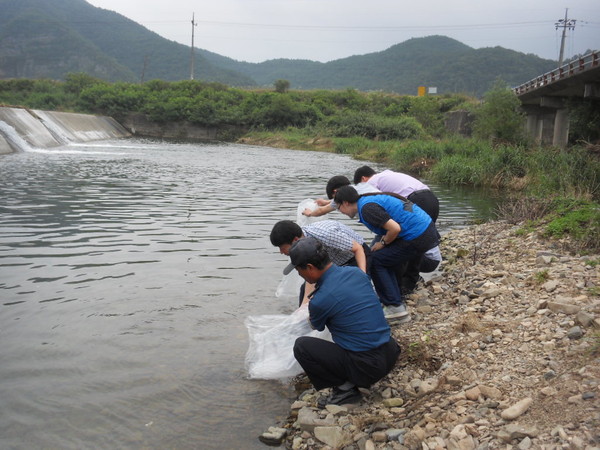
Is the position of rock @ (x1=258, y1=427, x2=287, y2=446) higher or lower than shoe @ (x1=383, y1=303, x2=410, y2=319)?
lower

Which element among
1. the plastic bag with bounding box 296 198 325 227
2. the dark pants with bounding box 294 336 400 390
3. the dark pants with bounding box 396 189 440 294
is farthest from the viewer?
the plastic bag with bounding box 296 198 325 227

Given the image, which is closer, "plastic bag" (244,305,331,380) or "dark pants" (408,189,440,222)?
"plastic bag" (244,305,331,380)

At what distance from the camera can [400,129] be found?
48.3m

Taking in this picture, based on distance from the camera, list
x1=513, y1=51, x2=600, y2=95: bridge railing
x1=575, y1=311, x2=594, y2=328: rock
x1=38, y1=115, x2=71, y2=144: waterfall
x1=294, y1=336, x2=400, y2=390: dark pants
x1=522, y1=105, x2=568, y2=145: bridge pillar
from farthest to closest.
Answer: x1=522, y1=105, x2=568, y2=145: bridge pillar → x1=38, y1=115, x2=71, y2=144: waterfall → x1=513, y1=51, x2=600, y2=95: bridge railing → x1=575, y1=311, x2=594, y2=328: rock → x1=294, y1=336, x2=400, y2=390: dark pants

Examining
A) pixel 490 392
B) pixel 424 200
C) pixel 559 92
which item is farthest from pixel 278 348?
pixel 559 92

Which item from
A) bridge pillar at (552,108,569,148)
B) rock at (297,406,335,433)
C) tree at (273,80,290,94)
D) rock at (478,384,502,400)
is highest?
tree at (273,80,290,94)

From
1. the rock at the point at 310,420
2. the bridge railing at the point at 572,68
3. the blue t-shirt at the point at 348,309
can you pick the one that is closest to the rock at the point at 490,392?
the blue t-shirt at the point at 348,309

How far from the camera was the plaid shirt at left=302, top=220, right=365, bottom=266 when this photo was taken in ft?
16.9

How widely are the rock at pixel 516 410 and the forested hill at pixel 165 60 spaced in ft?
373

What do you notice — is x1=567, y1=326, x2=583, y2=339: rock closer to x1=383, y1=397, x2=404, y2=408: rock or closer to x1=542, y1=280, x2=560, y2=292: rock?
x1=542, y1=280, x2=560, y2=292: rock

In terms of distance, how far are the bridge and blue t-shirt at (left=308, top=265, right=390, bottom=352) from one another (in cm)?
2158

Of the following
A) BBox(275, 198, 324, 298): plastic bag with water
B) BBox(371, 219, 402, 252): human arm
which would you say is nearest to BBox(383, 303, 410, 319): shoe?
BBox(371, 219, 402, 252): human arm

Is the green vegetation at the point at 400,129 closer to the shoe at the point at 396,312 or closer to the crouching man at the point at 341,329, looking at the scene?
the shoe at the point at 396,312

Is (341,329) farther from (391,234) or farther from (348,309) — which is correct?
(391,234)
